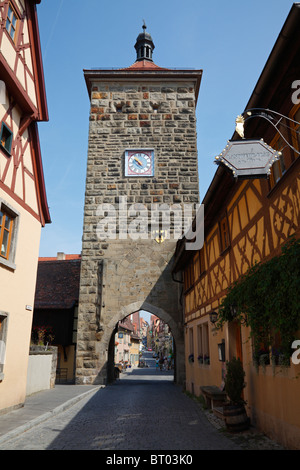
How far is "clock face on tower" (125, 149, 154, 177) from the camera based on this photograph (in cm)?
1775

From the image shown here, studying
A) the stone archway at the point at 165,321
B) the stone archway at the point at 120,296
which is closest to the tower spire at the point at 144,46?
the stone archway at the point at 120,296

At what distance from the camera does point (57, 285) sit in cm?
2123

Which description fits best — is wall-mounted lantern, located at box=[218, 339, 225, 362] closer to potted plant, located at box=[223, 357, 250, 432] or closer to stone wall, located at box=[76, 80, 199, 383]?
potted plant, located at box=[223, 357, 250, 432]

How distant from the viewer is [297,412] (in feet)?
15.8

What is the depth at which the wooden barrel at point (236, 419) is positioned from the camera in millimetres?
6328

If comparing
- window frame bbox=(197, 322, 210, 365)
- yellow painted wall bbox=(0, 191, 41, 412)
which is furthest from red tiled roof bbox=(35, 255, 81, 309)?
yellow painted wall bbox=(0, 191, 41, 412)

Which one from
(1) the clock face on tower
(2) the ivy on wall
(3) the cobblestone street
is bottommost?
(3) the cobblestone street

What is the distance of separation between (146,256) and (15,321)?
8550 mm

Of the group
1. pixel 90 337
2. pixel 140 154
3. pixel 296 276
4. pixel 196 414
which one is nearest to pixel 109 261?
pixel 90 337

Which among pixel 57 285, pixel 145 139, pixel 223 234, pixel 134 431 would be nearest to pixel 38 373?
pixel 134 431

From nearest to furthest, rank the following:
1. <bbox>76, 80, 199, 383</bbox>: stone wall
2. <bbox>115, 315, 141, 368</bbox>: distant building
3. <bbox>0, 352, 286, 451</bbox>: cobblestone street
→ <bbox>0, 352, 286, 451</bbox>: cobblestone street, <bbox>76, 80, 199, 383</bbox>: stone wall, <bbox>115, 315, 141, 368</bbox>: distant building

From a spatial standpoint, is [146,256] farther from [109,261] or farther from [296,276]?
[296,276]

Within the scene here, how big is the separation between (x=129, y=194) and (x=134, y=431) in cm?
1203

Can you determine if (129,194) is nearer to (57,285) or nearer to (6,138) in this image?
(57,285)
